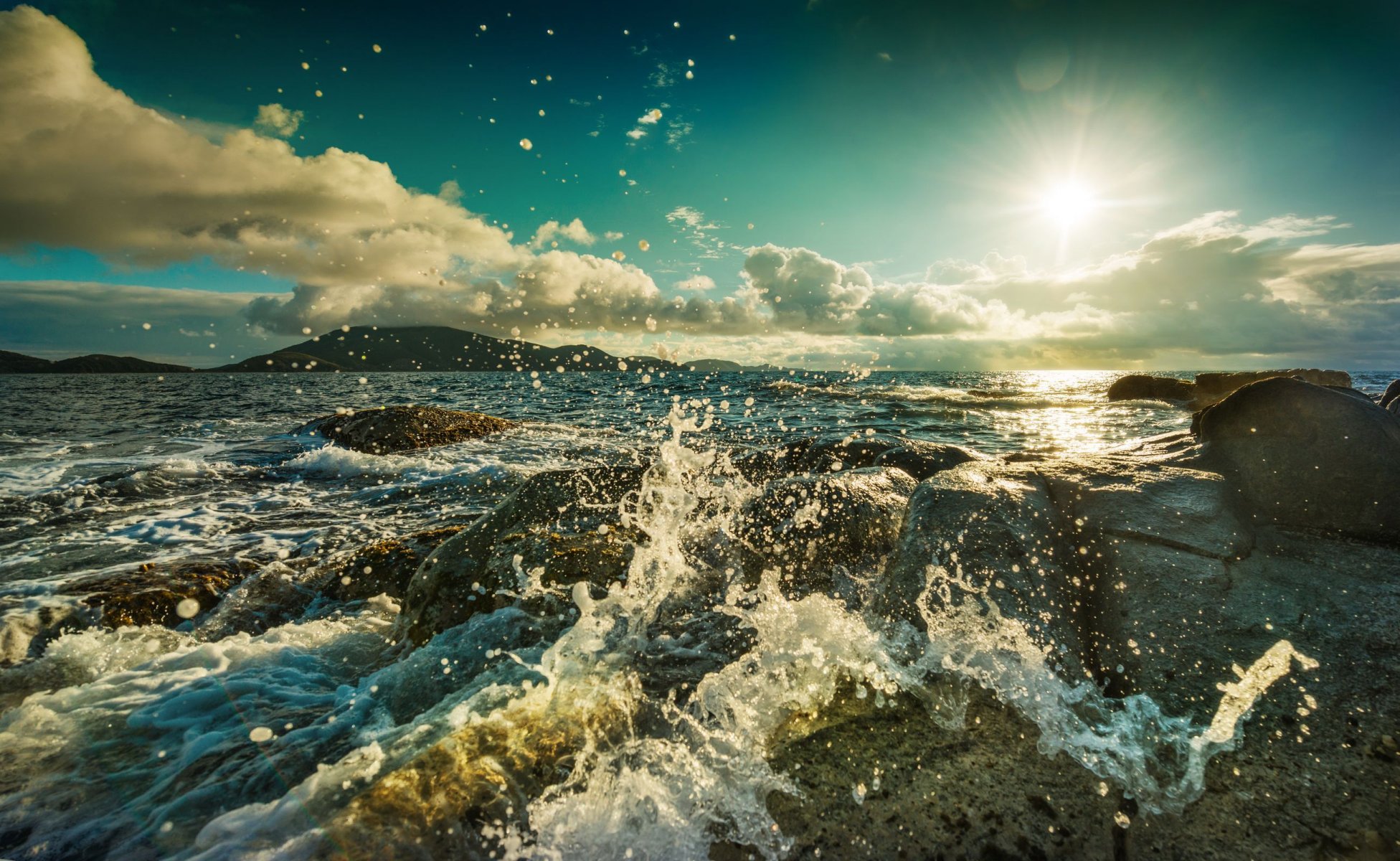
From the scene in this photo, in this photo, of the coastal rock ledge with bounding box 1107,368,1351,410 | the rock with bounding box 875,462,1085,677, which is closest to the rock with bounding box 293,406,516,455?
the rock with bounding box 875,462,1085,677

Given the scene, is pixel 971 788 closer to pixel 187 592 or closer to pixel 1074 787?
pixel 1074 787

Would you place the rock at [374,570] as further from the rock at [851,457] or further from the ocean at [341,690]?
the rock at [851,457]

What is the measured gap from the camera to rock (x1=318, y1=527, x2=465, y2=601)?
18.2ft

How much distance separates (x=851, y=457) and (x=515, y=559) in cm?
481

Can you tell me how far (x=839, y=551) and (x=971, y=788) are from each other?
2.27 m

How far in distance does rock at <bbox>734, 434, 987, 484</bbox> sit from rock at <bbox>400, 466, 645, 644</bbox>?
109 inches

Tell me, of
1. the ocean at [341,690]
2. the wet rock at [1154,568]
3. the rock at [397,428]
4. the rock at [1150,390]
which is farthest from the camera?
the rock at [1150,390]

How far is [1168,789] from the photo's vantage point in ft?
8.05

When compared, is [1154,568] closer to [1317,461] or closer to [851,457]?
[1317,461]

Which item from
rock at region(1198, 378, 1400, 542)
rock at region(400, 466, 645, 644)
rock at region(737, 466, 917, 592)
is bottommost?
rock at region(400, 466, 645, 644)

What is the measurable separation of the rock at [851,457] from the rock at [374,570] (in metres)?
4.27

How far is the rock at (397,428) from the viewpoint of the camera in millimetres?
13445

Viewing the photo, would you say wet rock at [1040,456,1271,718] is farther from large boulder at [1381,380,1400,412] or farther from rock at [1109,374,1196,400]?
rock at [1109,374,1196,400]

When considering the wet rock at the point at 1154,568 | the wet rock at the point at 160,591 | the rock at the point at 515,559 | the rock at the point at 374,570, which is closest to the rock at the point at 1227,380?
the wet rock at the point at 1154,568
